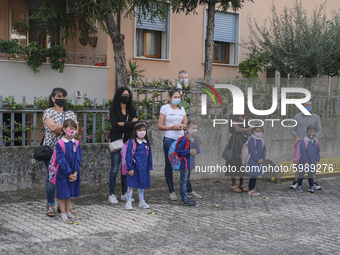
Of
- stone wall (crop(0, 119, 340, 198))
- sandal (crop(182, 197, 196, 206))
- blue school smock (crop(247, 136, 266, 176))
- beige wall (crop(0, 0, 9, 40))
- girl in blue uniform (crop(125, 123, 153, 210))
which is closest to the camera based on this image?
girl in blue uniform (crop(125, 123, 153, 210))

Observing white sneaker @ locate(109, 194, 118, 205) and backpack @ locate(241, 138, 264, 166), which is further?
backpack @ locate(241, 138, 264, 166)

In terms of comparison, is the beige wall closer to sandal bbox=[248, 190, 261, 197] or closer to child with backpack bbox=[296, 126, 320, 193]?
sandal bbox=[248, 190, 261, 197]

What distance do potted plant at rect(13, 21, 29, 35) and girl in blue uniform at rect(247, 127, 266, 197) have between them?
9.16m

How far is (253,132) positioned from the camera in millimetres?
8180

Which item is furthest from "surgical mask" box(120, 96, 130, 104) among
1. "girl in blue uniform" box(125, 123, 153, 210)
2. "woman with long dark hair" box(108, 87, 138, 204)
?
"girl in blue uniform" box(125, 123, 153, 210)

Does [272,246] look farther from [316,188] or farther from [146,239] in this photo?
[316,188]

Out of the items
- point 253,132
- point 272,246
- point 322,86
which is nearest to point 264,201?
point 253,132

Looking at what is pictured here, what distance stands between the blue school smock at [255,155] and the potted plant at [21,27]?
919 centimetres

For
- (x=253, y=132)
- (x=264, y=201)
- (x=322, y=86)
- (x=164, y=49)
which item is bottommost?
(x=264, y=201)

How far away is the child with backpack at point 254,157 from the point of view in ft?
26.4

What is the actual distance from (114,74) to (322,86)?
21.7 feet

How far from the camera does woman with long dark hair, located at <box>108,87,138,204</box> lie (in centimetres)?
691

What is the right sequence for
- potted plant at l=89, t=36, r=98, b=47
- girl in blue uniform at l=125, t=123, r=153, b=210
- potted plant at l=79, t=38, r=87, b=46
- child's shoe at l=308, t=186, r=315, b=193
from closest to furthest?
girl in blue uniform at l=125, t=123, r=153, b=210 < child's shoe at l=308, t=186, r=315, b=193 < potted plant at l=79, t=38, r=87, b=46 < potted plant at l=89, t=36, r=98, b=47

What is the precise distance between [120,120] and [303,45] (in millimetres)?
9564
